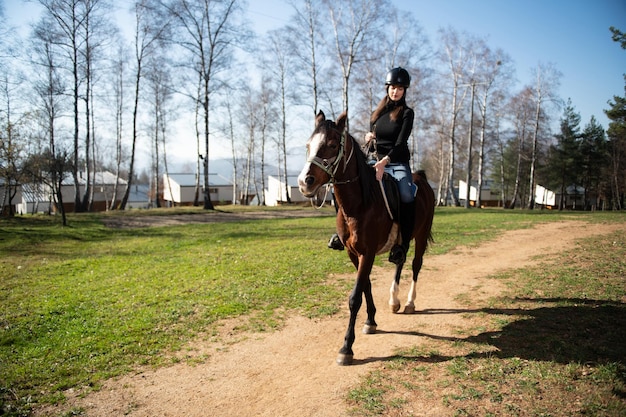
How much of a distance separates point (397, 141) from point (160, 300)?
Answer: 599cm

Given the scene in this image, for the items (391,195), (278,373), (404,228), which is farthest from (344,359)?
(391,195)

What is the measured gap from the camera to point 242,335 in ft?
20.0

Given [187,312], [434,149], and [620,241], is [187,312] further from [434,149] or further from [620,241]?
[434,149]

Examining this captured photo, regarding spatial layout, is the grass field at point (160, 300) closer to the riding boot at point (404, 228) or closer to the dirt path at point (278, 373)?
the dirt path at point (278, 373)

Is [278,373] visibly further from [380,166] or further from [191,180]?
[191,180]

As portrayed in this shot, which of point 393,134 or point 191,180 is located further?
point 191,180

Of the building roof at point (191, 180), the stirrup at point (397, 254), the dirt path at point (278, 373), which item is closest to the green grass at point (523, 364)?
the dirt path at point (278, 373)

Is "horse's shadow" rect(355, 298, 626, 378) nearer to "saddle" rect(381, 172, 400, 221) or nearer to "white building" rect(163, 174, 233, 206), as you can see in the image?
"saddle" rect(381, 172, 400, 221)

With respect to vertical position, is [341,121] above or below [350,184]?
above

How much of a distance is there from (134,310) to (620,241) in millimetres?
15843

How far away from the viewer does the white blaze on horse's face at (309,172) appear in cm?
449

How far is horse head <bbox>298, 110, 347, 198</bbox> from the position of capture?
14.9 ft

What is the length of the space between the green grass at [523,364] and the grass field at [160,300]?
0.04 meters

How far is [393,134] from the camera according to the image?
19.4ft
